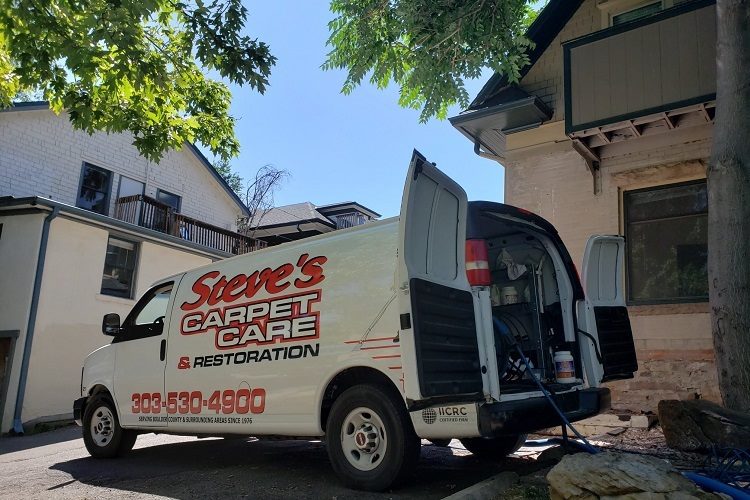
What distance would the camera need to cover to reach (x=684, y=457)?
5.17m

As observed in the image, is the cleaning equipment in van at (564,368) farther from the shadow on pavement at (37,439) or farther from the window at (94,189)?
the window at (94,189)

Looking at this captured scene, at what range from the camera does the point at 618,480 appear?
126 inches

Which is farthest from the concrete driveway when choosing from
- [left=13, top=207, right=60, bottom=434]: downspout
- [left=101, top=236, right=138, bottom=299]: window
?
[left=101, top=236, right=138, bottom=299]: window

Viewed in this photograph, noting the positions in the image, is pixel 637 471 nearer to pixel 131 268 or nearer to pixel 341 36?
pixel 341 36

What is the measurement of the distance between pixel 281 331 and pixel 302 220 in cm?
2074

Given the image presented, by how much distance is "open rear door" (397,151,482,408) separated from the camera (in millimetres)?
3746

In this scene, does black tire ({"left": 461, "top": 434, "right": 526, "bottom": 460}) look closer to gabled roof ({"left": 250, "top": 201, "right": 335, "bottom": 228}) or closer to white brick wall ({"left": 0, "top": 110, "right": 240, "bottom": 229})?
white brick wall ({"left": 0, "top": 110, "right": 240, "bottom": 229})

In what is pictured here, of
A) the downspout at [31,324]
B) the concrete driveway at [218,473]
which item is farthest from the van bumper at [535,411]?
the downspout at [31,324]

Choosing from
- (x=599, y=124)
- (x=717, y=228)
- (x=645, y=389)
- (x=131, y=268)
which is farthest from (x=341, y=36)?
(x=131, y=268)

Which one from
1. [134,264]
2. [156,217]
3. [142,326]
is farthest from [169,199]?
[142,326]

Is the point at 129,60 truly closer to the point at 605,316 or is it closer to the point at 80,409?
the point at 80,409

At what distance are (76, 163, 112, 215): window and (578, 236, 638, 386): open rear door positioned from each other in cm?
1646

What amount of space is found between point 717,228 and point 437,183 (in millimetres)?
2985

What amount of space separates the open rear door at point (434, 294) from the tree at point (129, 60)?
123 inches
